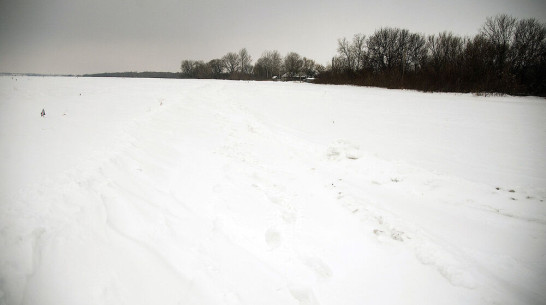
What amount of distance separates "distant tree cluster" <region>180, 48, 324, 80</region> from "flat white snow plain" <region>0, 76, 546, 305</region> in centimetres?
7046

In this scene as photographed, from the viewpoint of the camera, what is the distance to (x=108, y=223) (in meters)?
2.73

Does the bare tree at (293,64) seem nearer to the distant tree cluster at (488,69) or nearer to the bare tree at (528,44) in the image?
the distant tree cluster at (488,69)

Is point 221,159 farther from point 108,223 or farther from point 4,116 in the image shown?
point 4,116

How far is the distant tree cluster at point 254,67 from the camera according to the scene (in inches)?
2916

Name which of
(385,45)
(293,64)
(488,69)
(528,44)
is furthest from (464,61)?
(293,64)

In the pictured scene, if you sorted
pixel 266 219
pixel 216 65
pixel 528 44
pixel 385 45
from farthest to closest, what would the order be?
pixel 216 65
pixel 385 45
pixel 528 44
pixel 266 219

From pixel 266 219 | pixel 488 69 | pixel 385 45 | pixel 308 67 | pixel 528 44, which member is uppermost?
pixel 308 67

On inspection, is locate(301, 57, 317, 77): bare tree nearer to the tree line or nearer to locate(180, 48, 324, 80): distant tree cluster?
locate(180, 48, 324, 80): distant tree cluster

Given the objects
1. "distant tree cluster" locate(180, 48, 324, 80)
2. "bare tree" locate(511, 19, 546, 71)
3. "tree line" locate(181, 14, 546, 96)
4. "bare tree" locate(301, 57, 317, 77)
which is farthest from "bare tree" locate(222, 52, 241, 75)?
"bare tree" locate(511, 19, 546, 71)

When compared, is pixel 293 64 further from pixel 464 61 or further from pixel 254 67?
pixel 464 61

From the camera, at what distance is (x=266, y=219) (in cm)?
325

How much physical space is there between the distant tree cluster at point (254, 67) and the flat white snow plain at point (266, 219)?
70461mm

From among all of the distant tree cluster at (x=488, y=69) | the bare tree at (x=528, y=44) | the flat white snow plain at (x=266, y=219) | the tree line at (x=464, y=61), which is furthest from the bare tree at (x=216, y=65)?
the flat white snow plain at (x=266, y=219)

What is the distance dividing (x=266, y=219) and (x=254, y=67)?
84.5 m
